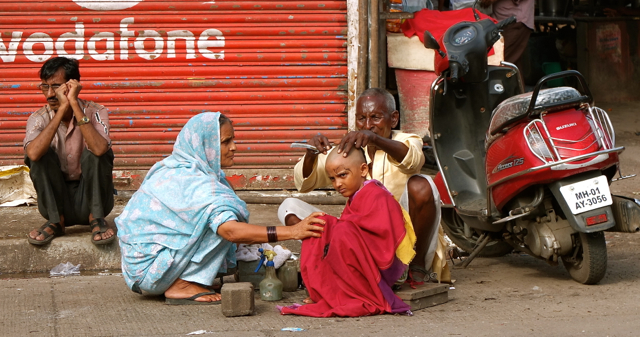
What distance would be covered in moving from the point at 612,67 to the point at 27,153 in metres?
8.32

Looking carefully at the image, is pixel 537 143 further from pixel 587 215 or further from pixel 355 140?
pixel 355 140

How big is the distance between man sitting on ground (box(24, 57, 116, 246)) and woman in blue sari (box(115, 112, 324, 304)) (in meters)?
0.95

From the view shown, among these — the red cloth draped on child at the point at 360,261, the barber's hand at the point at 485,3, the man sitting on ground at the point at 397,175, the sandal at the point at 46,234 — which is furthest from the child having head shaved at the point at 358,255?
the barber's hand at the point at 485,3

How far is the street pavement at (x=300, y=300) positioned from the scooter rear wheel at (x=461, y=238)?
6 cm

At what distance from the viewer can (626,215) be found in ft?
13.1

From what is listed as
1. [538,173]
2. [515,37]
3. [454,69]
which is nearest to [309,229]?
[538,173]

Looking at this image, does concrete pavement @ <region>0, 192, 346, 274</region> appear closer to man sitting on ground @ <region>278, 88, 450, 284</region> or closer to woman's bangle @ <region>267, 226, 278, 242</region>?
man sitting on ground @ <region>278, 88, 450, 284</region>

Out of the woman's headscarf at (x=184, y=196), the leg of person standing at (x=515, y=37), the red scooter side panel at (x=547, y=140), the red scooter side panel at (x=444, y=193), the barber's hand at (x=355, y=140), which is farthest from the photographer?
the leg of person standing at (x=515, y=37)

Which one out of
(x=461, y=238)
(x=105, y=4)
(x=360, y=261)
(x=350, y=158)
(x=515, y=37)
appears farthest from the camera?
(x=515, y=37)

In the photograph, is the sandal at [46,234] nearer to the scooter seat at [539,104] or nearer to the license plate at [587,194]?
the scooter seat at [539,104]

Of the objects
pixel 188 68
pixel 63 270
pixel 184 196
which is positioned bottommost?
pixel 63 270

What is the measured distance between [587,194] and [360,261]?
4.11 feet

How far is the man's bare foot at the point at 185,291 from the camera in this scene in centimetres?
398

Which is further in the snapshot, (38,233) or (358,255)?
(38,233)
